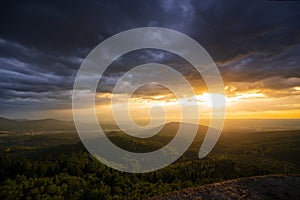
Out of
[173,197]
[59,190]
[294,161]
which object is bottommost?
[294,161]

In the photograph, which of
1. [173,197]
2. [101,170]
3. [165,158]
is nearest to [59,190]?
[101,170]

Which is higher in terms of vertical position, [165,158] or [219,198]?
[219,198]

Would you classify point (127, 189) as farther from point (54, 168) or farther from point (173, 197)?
point (173, 197)

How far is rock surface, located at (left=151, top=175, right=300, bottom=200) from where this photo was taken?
8102 millimetres

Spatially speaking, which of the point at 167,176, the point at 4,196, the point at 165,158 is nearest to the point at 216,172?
the point at 167,176

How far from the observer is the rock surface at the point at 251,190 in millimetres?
8102

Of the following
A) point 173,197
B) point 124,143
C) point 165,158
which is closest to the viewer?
point 173,197

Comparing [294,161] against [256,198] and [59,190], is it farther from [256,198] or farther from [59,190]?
[256,198]

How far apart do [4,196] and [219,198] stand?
56175 millimetres

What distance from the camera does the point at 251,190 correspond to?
28.1 feet

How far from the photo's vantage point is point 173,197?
8531 mm

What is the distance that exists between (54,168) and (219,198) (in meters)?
74.0

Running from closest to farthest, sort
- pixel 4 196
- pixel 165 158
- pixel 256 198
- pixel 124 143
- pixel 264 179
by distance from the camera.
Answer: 1. pixel 256 198
2. pixel 264 179
3. pixel 4 196
4. pixel 165 158
5. pixel 124 143

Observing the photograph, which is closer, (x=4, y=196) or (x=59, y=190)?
(x=4, y=196)
